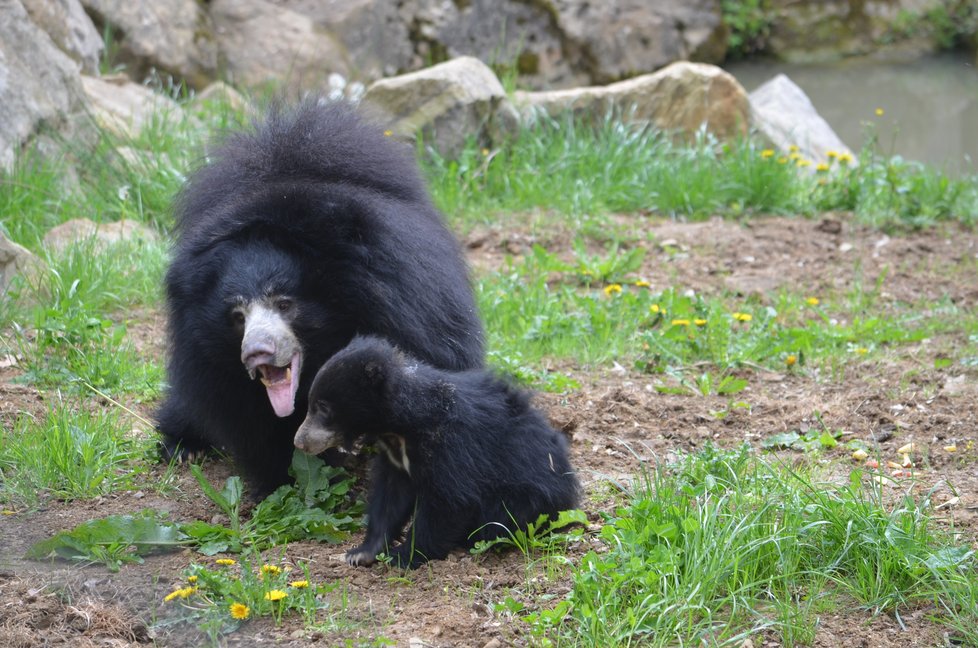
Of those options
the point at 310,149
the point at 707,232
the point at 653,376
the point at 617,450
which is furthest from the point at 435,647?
the point at 707,232

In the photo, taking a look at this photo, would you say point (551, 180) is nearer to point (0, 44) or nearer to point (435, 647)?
point (0, 44)

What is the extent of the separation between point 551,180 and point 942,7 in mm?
9824

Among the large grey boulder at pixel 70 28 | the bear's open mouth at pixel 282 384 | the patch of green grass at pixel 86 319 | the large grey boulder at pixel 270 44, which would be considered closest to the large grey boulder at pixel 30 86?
the large grey boulder at pixel 70 28

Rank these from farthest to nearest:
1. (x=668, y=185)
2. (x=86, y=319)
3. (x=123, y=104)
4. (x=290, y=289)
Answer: (x=123, y=104) → (x=668, y=185) → (x=86, y=319) → (x=290, y=289)

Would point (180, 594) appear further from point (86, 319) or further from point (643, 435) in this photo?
point (86, 319)

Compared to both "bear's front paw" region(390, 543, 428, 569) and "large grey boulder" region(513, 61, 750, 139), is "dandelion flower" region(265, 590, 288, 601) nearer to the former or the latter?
"bear's front paw" region(390, 543, 428, 569)

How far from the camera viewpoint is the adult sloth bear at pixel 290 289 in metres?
3.57

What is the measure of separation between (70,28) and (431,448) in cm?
610

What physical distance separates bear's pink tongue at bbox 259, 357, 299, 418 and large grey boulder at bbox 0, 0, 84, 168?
374cm

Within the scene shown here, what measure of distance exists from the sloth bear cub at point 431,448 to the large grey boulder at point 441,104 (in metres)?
4.45

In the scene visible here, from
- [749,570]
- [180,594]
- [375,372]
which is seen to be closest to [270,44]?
[375,372]

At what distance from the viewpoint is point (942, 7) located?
15.1 meters

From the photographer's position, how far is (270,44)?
10766 millimetres

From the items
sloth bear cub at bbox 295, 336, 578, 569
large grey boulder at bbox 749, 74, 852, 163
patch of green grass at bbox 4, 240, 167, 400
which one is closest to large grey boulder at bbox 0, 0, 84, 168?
patch of green grass at bbox 4, 240, 167, 400
